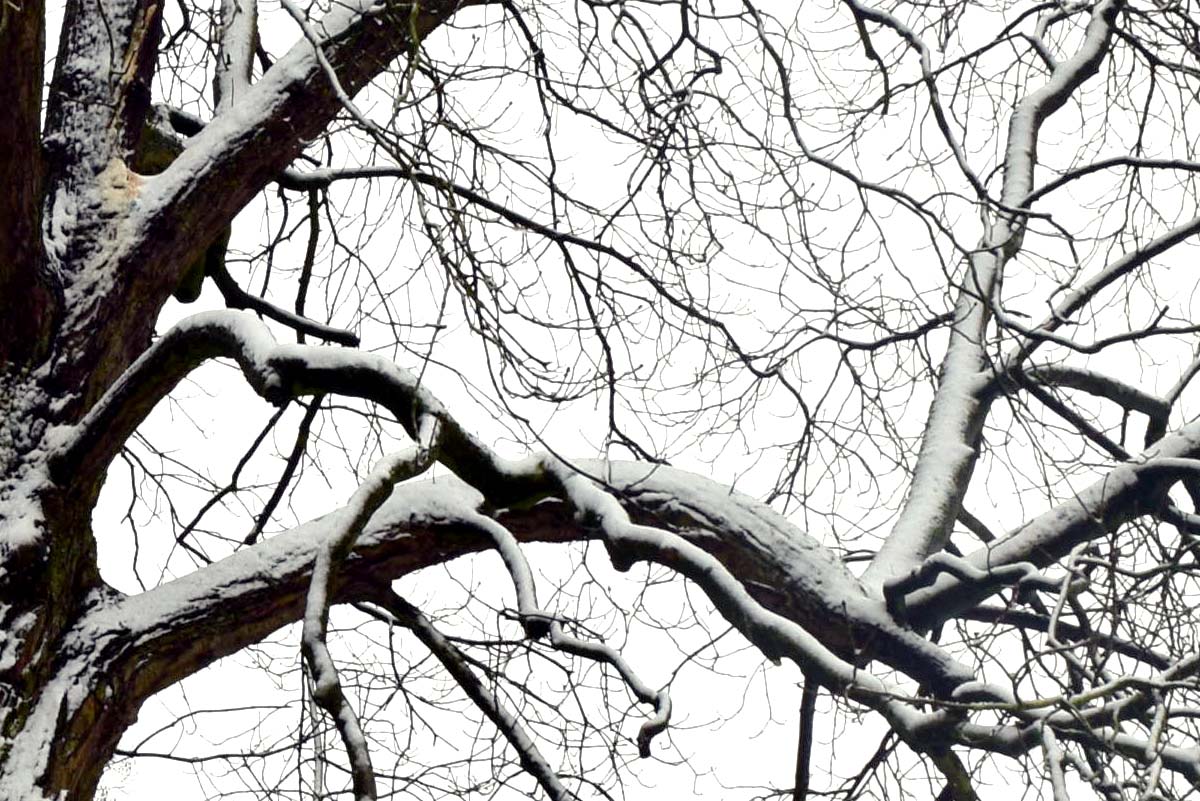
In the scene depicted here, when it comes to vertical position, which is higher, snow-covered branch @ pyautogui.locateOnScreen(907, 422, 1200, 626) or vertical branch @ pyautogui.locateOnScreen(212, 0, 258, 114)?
vertical branch @ pyautogui.locateOnScreen(212, 0, 258, 114)

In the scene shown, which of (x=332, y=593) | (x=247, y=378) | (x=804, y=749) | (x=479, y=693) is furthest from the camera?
(x=804, y=749)

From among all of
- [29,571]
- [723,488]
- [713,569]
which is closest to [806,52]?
[723,488]

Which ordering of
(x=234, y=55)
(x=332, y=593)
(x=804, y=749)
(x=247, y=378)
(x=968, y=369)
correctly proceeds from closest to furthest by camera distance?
(x=332, y=593)
(x=247, y=378)
(x=804, y=749)
(x=234, y=55)
(x=968, y=369)

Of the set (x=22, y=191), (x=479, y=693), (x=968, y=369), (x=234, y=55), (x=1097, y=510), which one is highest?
(x=234, y=55)

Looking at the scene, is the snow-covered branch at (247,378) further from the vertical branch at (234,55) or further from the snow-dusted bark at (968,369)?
the snow-dusted bark at (968,369)

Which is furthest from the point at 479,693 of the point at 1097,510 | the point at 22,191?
the point at 1097,510

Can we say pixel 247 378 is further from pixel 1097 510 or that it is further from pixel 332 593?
pixel 1097 510

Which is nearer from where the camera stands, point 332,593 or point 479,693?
point 332,593

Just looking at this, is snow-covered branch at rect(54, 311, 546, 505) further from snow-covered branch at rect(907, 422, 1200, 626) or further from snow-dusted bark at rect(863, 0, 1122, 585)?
snow-covered branch at rect(907, 422, 1200, 626)

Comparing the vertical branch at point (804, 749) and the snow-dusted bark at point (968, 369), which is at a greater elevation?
the snow-dusted bark at point (968, 369)

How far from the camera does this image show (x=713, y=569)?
3.74 m

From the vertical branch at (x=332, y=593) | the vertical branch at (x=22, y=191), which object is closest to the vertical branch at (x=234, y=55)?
the vertical branch at (x=22, y=191)

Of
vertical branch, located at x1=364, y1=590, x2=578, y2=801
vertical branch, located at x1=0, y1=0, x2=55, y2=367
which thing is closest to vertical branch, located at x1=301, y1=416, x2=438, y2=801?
vertical branch, located at x1=364, y1=590, x2=578, y2=801

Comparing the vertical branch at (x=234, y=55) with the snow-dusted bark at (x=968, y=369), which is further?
the vertical branch at (x=234, y=55)
